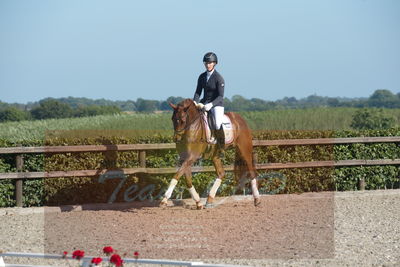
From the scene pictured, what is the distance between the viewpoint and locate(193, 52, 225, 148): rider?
38.5 ft

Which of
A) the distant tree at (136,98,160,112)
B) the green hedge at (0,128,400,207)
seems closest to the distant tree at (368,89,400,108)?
the distant tree at (136,98,160,112)

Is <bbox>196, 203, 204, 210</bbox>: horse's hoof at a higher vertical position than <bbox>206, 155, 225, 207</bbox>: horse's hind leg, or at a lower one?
lower

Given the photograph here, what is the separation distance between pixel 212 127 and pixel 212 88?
2.42ft

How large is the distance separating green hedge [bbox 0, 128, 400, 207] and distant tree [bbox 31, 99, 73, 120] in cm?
3124

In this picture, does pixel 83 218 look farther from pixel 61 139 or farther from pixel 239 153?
pixel 239 153

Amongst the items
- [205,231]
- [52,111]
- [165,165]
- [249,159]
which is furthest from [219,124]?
[52,111]

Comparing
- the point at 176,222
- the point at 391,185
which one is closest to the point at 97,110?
the point at 391,185

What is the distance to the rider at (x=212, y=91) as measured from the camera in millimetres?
11734

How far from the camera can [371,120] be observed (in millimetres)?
34375

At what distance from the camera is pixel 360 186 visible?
15273mm

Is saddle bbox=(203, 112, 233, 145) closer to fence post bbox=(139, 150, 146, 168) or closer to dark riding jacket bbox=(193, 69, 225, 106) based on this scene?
dark riding jacket bbox=(193, 69, 225, 106)

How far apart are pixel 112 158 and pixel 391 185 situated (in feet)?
23.5

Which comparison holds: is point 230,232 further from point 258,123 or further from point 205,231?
point 258,123

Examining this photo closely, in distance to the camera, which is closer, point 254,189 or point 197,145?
point 197,145
